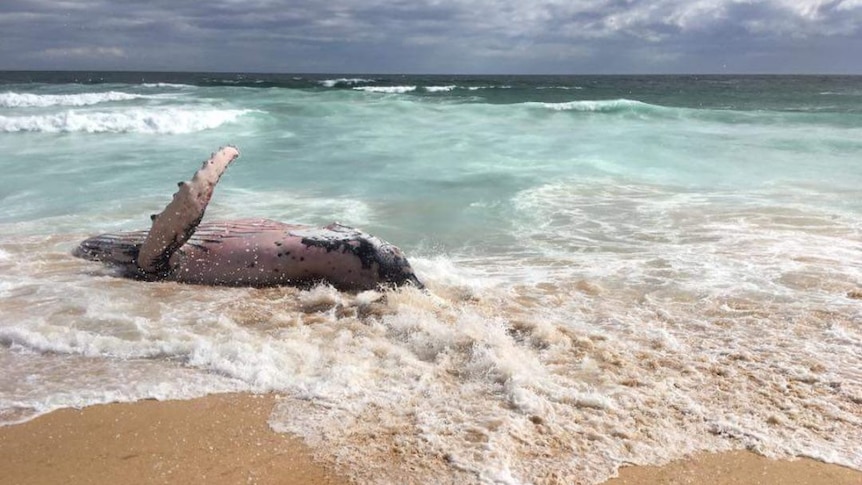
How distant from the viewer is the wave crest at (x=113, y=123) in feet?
73.6

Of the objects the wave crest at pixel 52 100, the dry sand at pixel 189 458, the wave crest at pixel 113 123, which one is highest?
the wave crest at pixel 52 100

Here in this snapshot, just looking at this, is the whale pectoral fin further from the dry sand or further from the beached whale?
the dry sand

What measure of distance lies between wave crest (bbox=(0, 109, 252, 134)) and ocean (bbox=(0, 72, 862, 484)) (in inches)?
419

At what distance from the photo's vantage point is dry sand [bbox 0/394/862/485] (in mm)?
3154

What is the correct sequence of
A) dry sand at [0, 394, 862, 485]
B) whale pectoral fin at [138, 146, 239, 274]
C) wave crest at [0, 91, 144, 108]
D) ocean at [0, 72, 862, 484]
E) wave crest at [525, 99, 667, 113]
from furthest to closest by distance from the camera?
wave crest at [525, 99, 667, 113] < wave crest at [0, 91, 144, 108] < whale pectoral fin at [138, 146, 239, 274] < ocean at [0, 72, 862, 484] < dry sand at [0, 394, 862, 485]

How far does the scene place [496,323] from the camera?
16.8ft

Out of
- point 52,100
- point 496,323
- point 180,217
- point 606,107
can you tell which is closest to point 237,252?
point 180,217

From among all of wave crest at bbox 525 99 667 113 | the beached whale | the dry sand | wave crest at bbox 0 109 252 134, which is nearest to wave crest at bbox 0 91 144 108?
wave crest at bbox 0 109 252 134

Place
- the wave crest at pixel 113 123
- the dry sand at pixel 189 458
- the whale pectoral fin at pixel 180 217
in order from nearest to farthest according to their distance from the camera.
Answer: the dry sand at pixel 189 458 < the whale pectoral fin at pixel 180 217 < the wave crest at pixel 113 123

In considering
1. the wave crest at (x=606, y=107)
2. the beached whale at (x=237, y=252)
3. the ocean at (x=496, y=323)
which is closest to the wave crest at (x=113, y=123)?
the ocean at (x=496, y=323)

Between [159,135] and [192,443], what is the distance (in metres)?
19.9

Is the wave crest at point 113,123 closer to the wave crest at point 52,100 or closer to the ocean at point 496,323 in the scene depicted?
the wave crest at point 52,100

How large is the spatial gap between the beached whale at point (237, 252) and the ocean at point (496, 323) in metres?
0.21

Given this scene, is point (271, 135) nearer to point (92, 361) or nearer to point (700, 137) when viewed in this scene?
point (700, 137)
